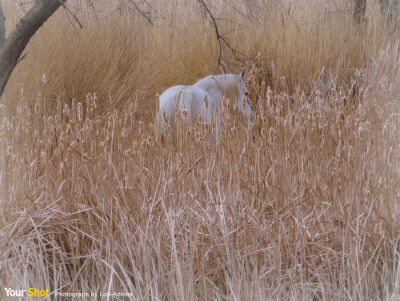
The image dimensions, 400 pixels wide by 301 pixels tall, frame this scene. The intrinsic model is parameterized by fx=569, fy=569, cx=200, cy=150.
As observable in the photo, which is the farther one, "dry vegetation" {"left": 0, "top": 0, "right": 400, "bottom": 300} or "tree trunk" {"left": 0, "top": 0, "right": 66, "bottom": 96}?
"tree trunk" {"left": 0, "top": 0, "right": 66, "bottom": 96}

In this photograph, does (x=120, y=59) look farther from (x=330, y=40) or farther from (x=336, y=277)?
(x=336, y=277)

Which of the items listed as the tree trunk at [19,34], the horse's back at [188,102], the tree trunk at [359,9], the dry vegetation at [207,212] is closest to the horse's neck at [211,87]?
the horse's back at [188,102]

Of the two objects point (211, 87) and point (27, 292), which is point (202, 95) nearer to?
point (211, 87)

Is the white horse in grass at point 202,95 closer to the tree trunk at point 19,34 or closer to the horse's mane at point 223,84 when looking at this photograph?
the horse's mane at point 223,84

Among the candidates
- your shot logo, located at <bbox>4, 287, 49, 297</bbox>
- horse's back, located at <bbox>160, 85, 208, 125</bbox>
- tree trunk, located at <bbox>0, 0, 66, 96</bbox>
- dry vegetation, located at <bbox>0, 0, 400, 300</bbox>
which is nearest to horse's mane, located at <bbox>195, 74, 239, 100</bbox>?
horse's back, located at <bbox>160, 85, 208, 125</bbox>

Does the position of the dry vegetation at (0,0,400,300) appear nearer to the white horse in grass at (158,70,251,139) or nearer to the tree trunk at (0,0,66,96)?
the tree trunk at (0,0,66,96)

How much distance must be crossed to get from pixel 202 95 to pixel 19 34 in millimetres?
1228

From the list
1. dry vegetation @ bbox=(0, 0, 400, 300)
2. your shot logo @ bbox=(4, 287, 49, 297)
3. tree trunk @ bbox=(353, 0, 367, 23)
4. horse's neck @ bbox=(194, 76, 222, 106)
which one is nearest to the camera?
your shot logo @ bbox=(4, 287, 49, 297)

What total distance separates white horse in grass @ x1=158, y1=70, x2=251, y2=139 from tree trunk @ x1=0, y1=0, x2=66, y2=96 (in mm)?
874

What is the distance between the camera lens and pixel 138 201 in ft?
8.23

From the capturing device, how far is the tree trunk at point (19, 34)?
10.2 feet

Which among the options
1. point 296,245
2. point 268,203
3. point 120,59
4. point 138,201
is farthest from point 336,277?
point 120,59

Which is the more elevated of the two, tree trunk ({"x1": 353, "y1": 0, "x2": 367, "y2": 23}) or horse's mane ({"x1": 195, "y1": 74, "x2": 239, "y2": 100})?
tree trunk ({"x1": 353, "y1": 0, "x2": 367, "y2": 23})

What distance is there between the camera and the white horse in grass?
3604 mm
